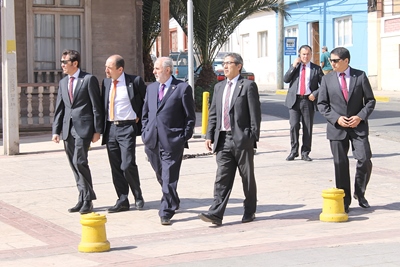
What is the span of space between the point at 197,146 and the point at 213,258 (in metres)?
8.66

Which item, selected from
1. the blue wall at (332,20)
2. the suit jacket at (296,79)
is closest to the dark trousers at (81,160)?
the suit jacket at (296,79)

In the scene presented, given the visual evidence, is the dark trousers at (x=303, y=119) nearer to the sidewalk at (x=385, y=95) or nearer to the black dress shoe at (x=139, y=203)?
the black dress shoe at (x=139, y=203)

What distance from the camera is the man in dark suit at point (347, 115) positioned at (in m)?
9.73

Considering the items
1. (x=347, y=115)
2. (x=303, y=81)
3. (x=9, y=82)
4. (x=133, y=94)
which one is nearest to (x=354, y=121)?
(x=347, y=115)

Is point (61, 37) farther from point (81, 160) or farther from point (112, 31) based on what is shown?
point (81, 160)

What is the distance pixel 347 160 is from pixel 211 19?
1495 cm

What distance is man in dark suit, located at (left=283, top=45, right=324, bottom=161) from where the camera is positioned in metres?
14.0

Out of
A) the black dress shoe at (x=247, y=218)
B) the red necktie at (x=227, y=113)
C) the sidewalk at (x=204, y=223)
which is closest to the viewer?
the sidewalk at (x=204, y=223)

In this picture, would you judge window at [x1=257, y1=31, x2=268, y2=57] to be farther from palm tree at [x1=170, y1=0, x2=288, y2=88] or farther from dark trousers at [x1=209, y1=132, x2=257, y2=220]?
dark trousers at [x1=209, y1=132, x2=257, y2=220]

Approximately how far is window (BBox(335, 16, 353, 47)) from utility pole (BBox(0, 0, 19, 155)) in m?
24.6

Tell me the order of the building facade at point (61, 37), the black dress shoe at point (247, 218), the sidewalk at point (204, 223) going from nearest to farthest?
the sidewalk at point (204, 223), the black dress shoe at point (247, 218), the building facade at point (61, 37)

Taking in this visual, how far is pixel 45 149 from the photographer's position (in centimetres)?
1623

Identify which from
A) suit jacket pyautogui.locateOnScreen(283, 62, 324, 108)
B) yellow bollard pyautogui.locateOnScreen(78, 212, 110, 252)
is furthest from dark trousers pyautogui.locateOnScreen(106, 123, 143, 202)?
suit jacket pyautogui.locateOnScreen(283, 62, 324, 108)

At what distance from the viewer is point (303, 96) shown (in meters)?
14.1
